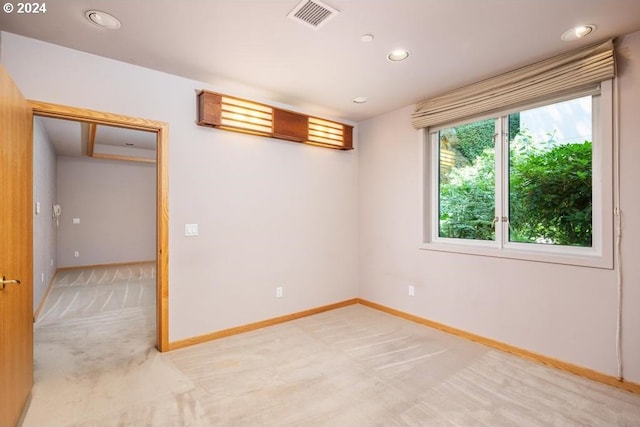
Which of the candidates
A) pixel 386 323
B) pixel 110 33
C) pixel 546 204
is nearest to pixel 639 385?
pixel 546 204

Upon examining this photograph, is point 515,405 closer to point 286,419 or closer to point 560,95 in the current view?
point 286,419

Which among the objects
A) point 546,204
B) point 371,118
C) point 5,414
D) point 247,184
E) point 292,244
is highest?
point 371,118

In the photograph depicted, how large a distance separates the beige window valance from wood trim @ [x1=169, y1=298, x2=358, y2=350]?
2.63m

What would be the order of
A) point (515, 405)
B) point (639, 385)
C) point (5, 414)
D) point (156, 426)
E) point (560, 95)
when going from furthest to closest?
point (560, 95), point (639, 385), point (515, 405), point (156, 426), point (5, 414)

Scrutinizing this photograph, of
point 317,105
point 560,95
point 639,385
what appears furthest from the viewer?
point 317,105

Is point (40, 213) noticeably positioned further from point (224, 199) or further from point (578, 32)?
point (578, 32)

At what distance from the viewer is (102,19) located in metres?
2.15

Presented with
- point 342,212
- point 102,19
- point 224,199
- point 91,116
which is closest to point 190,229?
point 224,199

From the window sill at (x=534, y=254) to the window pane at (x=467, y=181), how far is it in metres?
0.18

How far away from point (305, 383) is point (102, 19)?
302 cm

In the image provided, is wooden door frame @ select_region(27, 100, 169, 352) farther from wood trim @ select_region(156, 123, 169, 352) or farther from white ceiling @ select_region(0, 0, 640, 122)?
white ceiling @ select_region(0, 0, 640, 122)

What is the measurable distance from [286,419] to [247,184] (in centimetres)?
234

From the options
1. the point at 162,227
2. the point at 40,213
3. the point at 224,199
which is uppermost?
the point at 224,199

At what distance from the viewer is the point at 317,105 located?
12.8 ft
